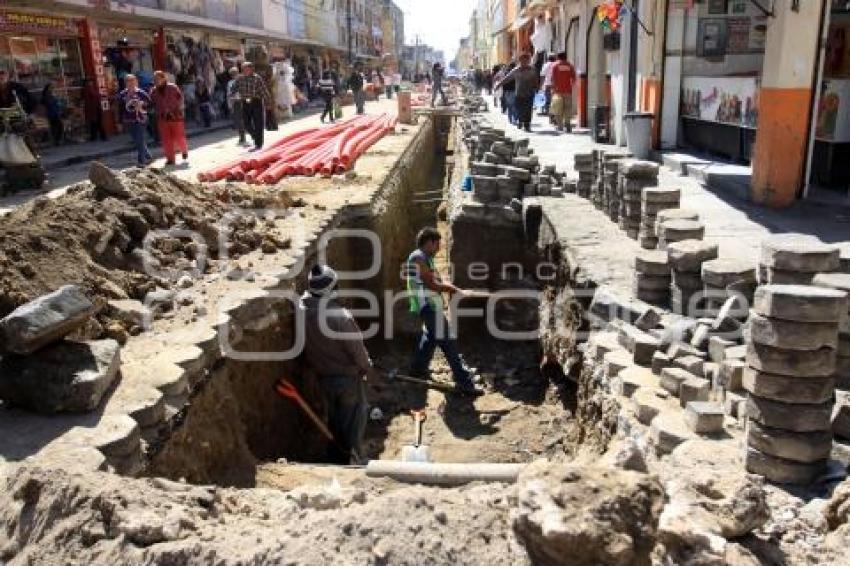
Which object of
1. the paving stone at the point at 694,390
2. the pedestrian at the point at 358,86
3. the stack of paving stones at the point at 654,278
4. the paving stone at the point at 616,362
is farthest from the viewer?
the pedestrian at the point at 358,86

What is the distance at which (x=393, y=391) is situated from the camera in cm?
797

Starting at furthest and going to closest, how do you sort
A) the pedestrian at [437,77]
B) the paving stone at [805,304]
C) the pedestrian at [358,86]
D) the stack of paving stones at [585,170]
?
the pedestrian at [437,77]
the pedestrian at [358,86]
the stack of paving stones at [585,170]
the paving stone at [805,304]

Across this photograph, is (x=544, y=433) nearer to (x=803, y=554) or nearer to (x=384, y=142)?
(x=803, y=554)

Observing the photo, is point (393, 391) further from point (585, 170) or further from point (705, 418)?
point (705, 418)

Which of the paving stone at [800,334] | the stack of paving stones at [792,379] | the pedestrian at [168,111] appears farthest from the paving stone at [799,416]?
the pedestrian at [168,111]

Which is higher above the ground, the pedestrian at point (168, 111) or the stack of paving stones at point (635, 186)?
the pedestrian at point (168, 111)

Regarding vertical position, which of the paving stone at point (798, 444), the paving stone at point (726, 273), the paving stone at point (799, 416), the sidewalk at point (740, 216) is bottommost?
the paving stone at point (798, 444)

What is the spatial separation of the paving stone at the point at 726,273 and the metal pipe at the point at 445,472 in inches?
77.2

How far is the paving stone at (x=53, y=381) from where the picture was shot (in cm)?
371

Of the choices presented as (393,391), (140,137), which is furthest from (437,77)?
(393,391)

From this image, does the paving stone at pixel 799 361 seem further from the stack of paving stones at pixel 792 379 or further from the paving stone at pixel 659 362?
the paving stone at pixel 659 362

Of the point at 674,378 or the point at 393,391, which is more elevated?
the point at 674,378

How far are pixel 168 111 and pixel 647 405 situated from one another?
1125cm

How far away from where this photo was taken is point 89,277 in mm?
5273
